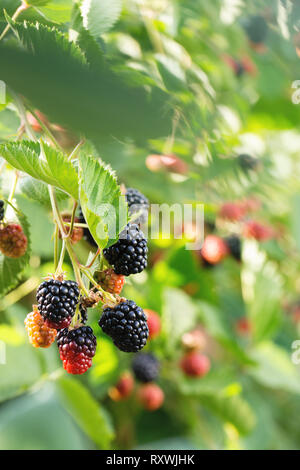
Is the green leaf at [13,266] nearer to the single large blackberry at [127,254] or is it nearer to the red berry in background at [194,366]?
the single large blackberry at [127,254]

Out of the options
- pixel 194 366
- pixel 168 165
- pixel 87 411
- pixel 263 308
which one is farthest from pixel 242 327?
pixel 87 411

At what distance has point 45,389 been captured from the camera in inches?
37.5

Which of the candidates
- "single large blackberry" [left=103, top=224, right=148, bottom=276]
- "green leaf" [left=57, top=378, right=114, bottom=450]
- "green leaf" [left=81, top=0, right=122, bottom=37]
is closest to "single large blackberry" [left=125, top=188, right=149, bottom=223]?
"single large blackberry" [left=103, top=224, right=148, bottom=276]

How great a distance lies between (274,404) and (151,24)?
1.35m

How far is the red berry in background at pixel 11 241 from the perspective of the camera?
16.9 inches

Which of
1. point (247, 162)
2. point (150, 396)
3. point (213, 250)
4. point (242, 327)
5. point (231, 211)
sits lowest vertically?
point (150, 396)

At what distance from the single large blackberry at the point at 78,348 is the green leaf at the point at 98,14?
274 mm

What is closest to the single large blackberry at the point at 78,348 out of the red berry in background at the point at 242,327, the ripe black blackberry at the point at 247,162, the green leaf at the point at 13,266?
the green leaf at the point at 13,266

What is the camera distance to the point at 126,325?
14.0 inches

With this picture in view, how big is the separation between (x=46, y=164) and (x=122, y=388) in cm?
87

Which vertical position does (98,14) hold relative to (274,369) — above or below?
above

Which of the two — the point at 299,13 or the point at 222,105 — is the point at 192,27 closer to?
the point at 222,105

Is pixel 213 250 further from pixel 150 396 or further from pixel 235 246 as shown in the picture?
pixel 150 396

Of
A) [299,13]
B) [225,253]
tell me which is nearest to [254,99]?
[225,253]
